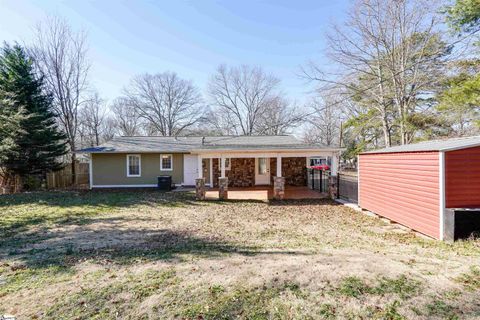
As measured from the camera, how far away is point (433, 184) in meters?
5.77

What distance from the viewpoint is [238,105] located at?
3372 centimetres

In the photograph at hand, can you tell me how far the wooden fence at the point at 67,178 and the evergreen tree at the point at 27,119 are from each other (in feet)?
3.62

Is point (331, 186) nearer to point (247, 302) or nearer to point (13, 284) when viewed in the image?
point (247, 302)

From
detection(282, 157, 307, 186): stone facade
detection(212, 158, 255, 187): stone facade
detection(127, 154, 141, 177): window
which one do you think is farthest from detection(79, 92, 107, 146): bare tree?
detection(282, 157, 307, 186): stone facade

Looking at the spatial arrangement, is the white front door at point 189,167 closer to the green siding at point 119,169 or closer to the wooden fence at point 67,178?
the green siding at point 119,169

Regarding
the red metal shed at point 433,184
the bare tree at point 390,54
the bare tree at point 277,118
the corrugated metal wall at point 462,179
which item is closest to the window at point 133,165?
the bare tree at point 390,54

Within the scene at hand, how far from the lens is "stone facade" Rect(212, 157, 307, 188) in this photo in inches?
588

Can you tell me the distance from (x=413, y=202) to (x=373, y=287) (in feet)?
14.3

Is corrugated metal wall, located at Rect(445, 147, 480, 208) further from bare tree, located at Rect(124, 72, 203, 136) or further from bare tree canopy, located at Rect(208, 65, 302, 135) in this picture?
bare tree, located at Rect(124, 72, 203, 136)

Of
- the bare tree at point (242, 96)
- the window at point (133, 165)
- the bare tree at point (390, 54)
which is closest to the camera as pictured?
the bare tree at point (390, 54)

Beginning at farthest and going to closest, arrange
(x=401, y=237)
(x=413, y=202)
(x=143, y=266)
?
(x=413, y=202)
(x=401, y=237)
(x=143, y=266)

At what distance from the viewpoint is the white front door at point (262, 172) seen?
15039 millimetres

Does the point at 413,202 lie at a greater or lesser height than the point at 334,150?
lesser

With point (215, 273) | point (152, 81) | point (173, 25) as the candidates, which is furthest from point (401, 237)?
point (152, 81)
